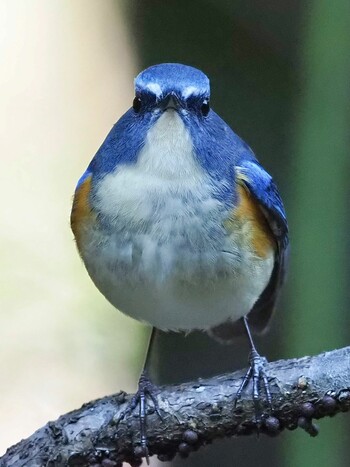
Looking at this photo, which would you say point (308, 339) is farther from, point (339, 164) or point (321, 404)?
point (321, 404)

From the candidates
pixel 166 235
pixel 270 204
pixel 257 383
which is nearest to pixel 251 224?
pixel 270 204

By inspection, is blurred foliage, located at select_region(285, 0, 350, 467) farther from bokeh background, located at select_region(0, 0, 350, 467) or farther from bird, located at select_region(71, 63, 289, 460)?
bird, located at select_region(71, 63, 289, 460)

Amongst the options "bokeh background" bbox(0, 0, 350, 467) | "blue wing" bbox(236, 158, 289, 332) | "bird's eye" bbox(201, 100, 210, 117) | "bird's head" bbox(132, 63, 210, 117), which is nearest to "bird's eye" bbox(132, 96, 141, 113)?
"bird's head" bbox(132, 63, 210, 117)

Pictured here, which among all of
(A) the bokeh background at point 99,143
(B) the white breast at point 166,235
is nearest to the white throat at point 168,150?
(B) the white breast at point 166,235

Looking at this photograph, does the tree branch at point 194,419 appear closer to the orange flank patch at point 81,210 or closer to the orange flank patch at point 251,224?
the orange flank patch at point 251,224

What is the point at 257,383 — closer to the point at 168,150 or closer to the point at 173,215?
the point at 173,215
